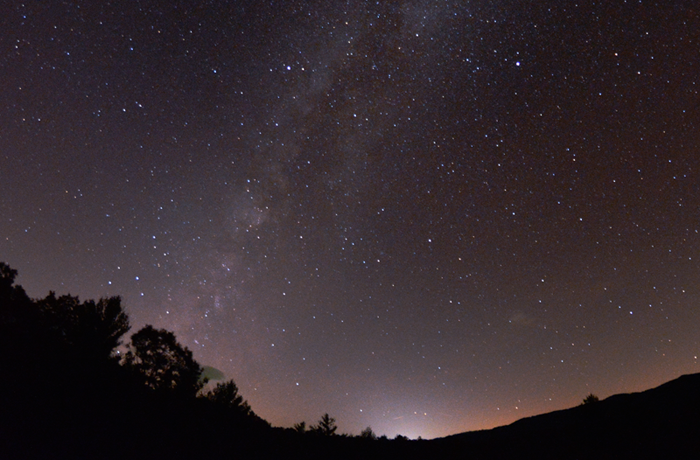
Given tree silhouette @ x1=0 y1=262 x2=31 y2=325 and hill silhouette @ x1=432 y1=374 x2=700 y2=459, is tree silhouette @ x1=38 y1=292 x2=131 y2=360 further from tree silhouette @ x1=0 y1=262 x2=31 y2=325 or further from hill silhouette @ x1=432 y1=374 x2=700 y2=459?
hill silhouette @ x1=432 y1=374 x2=700 y2=459

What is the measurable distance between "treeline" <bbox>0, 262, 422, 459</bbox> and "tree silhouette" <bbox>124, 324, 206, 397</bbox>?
12.4ft

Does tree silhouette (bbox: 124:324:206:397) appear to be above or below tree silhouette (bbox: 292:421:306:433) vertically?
above

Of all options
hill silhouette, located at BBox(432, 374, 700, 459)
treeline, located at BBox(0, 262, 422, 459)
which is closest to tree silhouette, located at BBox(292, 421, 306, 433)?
treeline, located at BBox(0, 262, 422, 459)

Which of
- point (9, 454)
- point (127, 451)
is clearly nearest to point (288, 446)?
point (127, 451)

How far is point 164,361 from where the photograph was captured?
24109 mm

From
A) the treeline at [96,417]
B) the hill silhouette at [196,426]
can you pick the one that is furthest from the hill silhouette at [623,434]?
the treeline at [96,417]

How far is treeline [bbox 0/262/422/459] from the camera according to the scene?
364 inches

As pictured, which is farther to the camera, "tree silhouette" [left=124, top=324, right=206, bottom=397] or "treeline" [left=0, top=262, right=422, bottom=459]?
"tree silhouette" [left=124, top=324, right=206, bottom=397]

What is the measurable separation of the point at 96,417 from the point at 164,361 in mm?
14863

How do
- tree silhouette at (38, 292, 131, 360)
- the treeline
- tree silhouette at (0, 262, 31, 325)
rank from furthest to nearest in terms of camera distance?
tree silhouette at (38, 292, 131, 360), tree silhouette at (0, 262, 31, 325), the treeline

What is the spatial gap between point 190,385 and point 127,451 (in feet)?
49.1

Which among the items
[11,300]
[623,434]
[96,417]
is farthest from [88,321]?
[623,434]

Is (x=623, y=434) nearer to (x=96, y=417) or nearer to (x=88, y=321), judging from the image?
(x=96, y=417)

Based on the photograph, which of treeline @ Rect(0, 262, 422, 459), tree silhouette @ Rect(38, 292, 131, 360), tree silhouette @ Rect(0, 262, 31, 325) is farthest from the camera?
tree silhouette @ Rect(38, 292, 131, 360)
